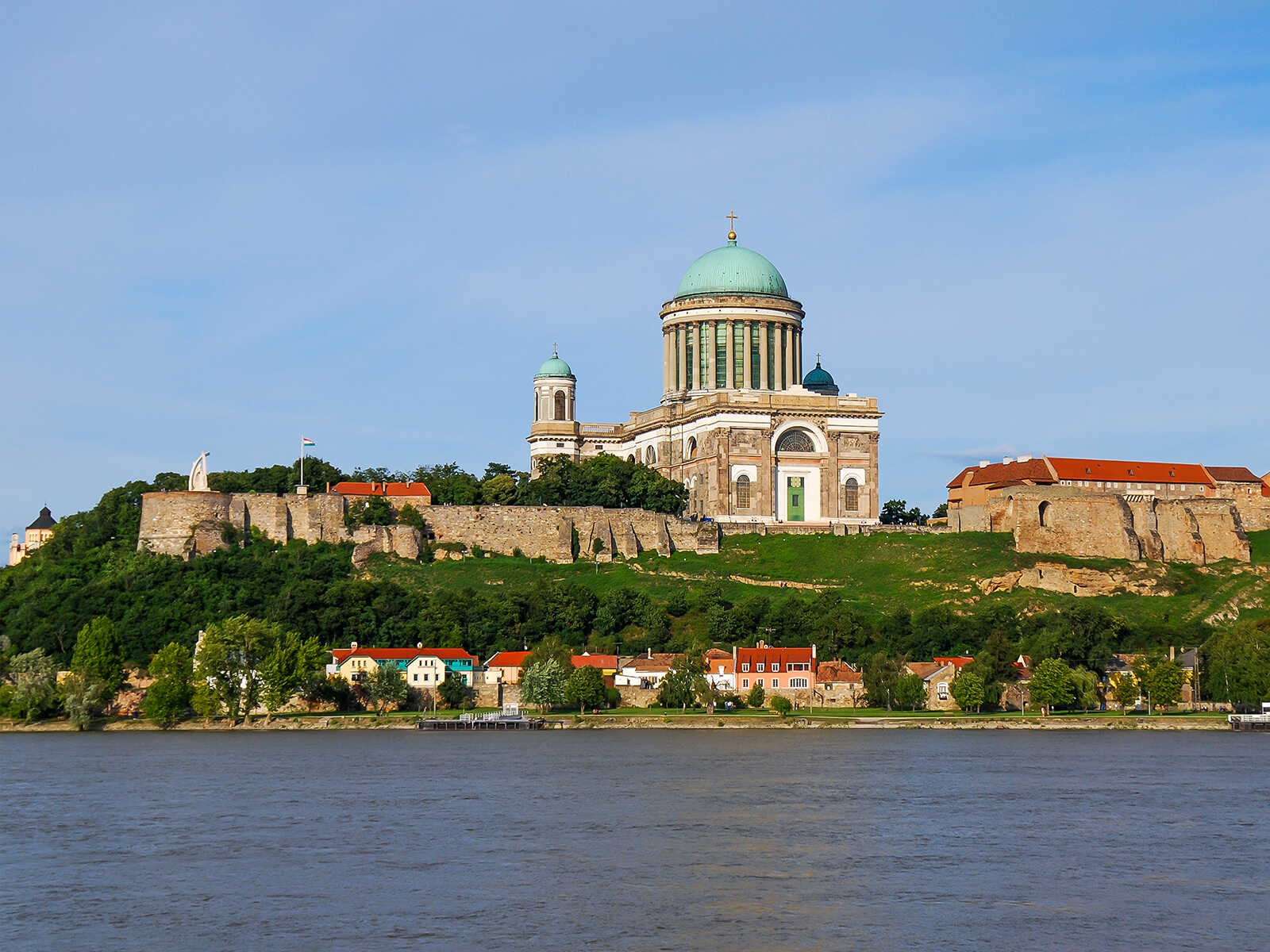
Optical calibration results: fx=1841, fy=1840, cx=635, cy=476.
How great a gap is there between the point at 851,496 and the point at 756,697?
82.0ft

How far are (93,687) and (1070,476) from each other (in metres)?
50.3

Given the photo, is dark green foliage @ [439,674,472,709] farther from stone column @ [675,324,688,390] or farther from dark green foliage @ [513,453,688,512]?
stone column @ [675,324,688,390]

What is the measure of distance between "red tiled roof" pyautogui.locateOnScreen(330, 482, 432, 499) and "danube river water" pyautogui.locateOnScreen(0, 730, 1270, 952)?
29066mm

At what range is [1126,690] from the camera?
73.9m

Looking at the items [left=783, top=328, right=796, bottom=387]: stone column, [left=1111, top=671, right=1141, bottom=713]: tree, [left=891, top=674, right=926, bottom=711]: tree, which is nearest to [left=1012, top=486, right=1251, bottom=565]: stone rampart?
[left=1111, top=671, right=1141, bottom=713]: tree

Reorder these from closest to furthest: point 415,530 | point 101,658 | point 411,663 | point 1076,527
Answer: point 101,658
point 411,663
point 415,530
point 1076,527

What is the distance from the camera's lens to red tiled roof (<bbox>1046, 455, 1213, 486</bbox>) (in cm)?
9600

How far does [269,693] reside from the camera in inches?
2830

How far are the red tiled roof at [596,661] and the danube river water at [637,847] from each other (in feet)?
43.0

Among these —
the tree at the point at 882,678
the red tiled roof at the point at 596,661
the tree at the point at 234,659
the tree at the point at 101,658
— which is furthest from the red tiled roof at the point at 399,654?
the tree at the point at 882,678

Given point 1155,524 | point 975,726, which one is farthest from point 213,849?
point 1155,524

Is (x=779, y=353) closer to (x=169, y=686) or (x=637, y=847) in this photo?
(x=169, y=686)

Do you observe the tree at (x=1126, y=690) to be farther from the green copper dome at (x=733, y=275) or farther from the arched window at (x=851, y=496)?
the green copper dome at (x=733, y=275)

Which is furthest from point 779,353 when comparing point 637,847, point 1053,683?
point 637,847
